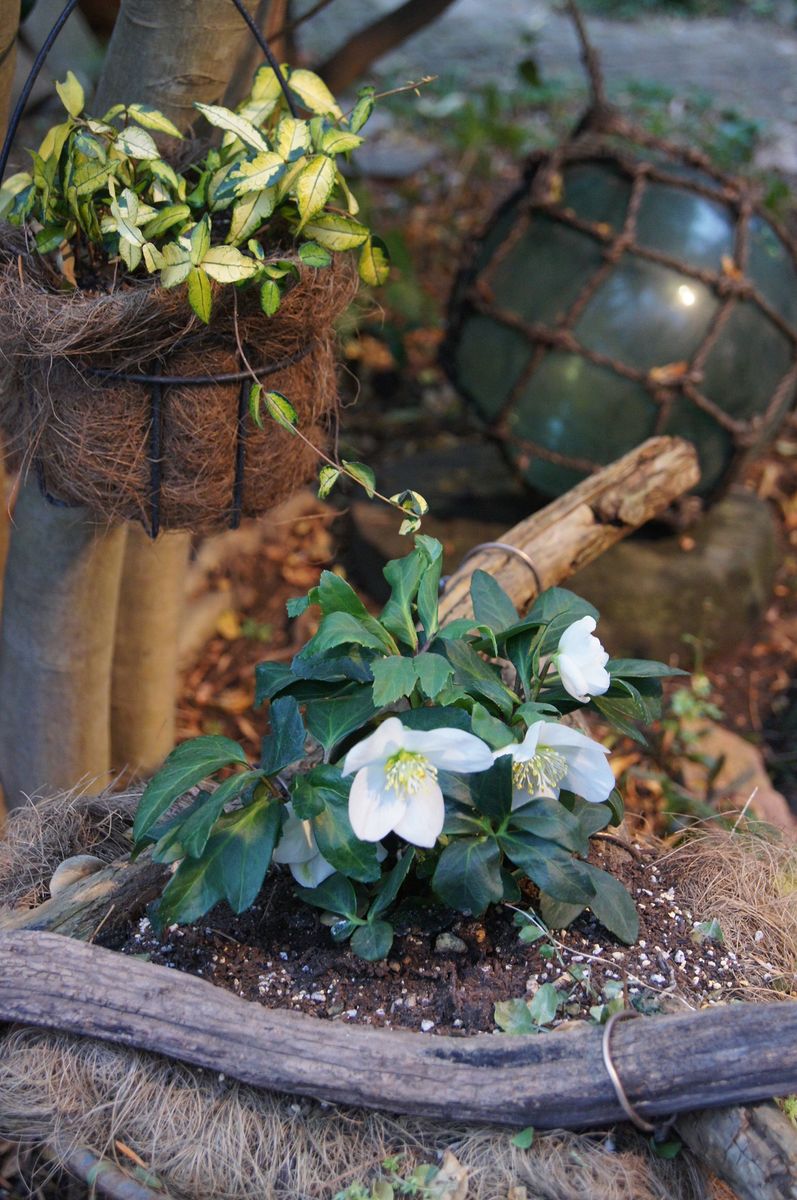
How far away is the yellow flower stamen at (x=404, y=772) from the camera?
137cm

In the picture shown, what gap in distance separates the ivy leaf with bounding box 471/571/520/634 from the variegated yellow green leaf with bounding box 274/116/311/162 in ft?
2.14

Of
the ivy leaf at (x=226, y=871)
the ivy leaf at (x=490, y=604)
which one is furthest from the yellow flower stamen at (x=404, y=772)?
the ivy leaf at (x=490, y=604)

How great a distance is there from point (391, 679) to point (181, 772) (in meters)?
0.34

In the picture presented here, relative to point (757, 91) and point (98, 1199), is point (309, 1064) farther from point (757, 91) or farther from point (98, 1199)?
point (757, 91)

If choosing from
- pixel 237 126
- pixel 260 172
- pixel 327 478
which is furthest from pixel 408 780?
pixel 237 126

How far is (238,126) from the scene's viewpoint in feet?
5.23

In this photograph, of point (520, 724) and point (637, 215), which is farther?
point (637, 215)

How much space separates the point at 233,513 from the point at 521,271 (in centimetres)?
175

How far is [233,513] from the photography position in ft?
6.02

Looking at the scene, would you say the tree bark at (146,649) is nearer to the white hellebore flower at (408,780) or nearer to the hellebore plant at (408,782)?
the hellebore plant at (408,782)

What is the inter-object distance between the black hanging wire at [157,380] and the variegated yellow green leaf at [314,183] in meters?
0.19

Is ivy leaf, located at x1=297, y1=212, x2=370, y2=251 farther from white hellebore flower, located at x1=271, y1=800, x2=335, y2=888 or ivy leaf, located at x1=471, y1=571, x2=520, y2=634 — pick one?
white hellebore flower, located at x1=271, y1=800, x2=335, y2=888

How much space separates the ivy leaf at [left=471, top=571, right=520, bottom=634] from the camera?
168 cm

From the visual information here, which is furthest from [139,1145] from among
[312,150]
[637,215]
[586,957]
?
[637,215]
